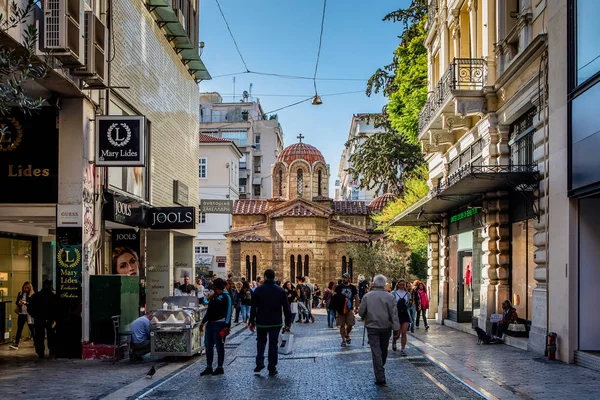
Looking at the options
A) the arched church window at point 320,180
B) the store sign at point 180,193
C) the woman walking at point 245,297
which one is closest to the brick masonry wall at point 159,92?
the store sign at point 180,193

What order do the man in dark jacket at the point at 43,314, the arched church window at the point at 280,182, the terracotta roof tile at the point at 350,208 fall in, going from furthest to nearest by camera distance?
the arched church window at the point at 280,182
the terracotta roof tile at the point at 350,208
the man in dark jacket at the point at 43,314

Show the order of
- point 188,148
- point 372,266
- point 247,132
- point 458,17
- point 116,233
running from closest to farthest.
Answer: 1. point 116,233
2. point 458,17
3. point 188,148
4. point 372,266
5. point 247,132

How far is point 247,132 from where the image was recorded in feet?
297

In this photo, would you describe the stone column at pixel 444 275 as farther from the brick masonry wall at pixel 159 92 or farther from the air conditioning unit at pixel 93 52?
the air conditioning unit at pixel 93 52

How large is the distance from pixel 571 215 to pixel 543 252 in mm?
2065

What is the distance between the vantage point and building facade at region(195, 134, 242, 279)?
66938 millimetres

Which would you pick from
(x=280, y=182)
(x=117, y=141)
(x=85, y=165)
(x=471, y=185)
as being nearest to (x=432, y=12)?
(x=471, y=185)

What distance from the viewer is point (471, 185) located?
19.0 m

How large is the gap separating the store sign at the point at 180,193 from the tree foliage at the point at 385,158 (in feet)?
56.7

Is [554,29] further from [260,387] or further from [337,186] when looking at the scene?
[337,186]

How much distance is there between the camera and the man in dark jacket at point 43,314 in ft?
53.9

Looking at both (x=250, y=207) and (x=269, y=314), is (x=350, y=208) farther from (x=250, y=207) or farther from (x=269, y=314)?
(x=269, y=314)

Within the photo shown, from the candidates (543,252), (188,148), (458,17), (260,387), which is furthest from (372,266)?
(260,387)

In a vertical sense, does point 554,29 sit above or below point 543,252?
above
